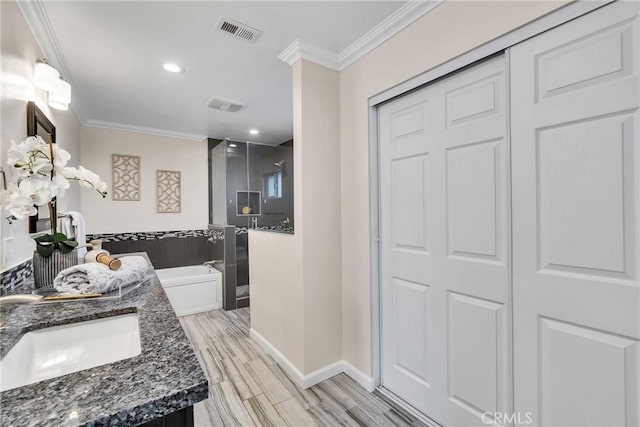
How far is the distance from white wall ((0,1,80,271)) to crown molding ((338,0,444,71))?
1.86 metres

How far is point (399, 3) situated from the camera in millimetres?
1620

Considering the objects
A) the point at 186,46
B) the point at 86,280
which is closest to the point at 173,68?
the point at 186,46

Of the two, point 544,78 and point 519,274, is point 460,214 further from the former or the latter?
point 544,78

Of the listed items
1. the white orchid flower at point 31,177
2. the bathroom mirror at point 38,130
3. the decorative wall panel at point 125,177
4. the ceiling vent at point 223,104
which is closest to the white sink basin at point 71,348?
the white orchid flower at point 31,177

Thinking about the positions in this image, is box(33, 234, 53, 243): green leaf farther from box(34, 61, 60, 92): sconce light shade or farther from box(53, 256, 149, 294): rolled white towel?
box(34, 61, 60, 92): sconce light shade

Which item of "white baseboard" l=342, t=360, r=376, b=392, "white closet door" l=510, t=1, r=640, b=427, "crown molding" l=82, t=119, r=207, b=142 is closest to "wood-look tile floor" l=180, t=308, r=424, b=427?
"white baseboard" l=342, t=360, r=376, b=392

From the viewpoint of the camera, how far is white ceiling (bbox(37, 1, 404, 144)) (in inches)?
65.3

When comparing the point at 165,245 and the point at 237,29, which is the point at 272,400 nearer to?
the point at 237,29

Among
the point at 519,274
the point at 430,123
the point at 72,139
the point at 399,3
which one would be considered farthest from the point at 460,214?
the point at 72,139

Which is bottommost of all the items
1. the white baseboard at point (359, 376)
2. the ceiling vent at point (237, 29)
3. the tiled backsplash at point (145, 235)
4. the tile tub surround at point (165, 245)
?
the white baseboard at point (359, 376)

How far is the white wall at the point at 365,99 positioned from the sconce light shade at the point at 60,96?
193 cm

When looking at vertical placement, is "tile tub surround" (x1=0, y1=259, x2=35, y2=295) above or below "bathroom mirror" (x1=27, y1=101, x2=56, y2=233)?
below

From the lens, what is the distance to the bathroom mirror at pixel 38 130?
1.61 m

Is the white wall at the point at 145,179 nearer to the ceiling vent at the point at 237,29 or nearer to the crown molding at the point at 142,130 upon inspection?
the crown molding at the point at 142,130
